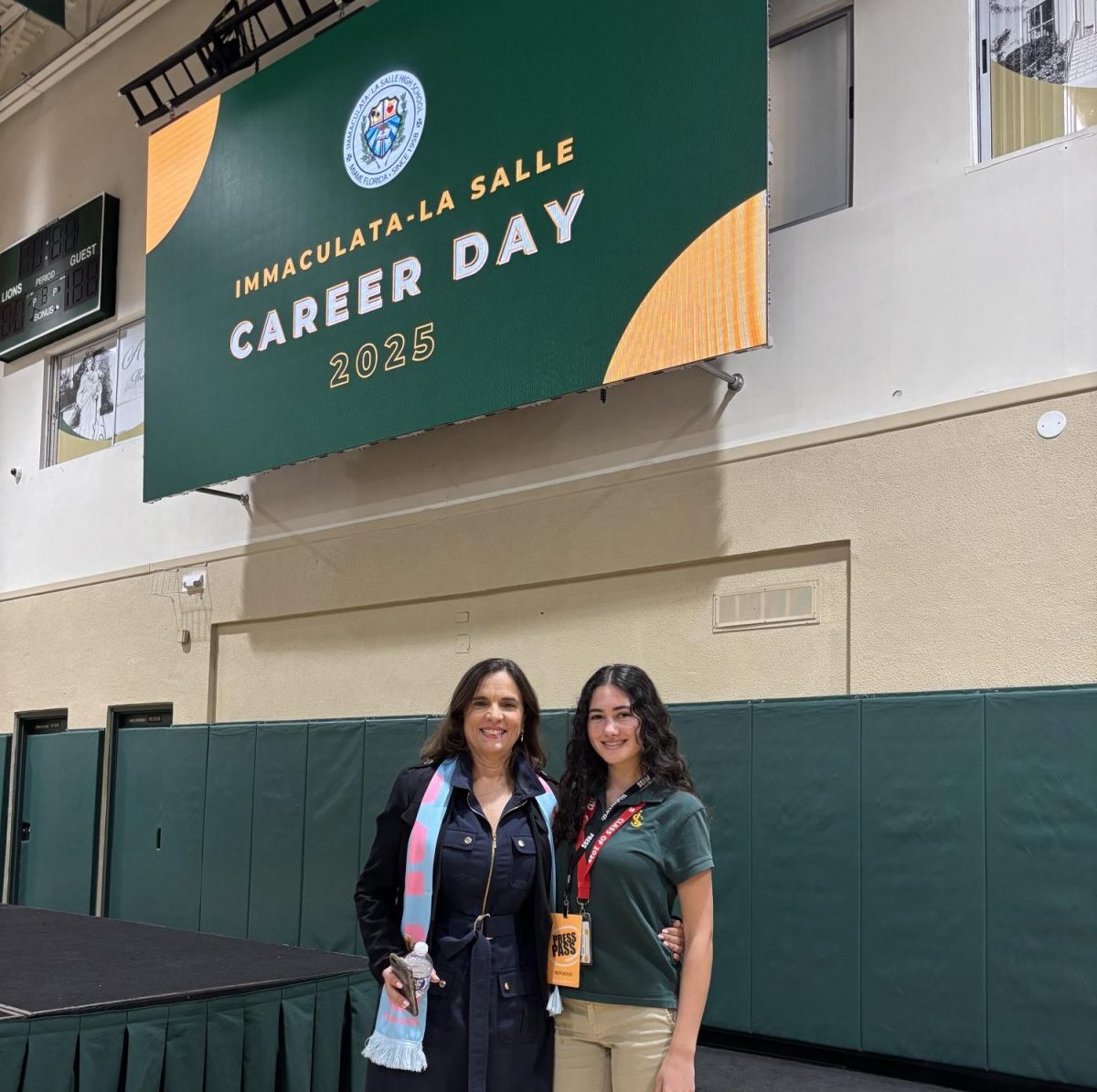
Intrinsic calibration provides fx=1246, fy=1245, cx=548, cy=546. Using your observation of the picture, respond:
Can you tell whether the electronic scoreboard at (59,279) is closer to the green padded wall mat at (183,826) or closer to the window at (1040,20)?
the green padded wall mat at (183,826)

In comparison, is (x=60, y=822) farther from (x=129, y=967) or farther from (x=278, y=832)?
(x=129, y=967)

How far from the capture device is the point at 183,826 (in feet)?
31.4

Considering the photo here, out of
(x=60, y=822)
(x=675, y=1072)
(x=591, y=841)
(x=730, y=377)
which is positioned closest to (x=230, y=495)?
(x=60, y=822)

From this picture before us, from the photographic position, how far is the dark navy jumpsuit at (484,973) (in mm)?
→ 2734

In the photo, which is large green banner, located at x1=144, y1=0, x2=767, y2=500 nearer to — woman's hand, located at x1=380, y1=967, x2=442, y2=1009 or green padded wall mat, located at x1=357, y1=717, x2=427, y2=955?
green padded wall mat, located at x1=357, y1=717, x2=427, y2=955

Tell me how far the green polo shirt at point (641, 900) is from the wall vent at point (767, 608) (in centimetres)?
403

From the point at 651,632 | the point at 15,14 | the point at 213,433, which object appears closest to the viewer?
the point at 651,632

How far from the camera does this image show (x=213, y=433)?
9.38 metres

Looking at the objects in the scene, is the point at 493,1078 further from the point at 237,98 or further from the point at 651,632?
the point at 237,98

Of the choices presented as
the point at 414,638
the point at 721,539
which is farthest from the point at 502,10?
the point at 414,638

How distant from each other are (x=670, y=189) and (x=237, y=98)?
14.7 feet

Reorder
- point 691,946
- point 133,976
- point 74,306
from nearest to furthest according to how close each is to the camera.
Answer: point 691,946, point 133,976, point 74,306

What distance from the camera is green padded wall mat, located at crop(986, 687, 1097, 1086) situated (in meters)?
5.17

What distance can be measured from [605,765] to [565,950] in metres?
0.43
